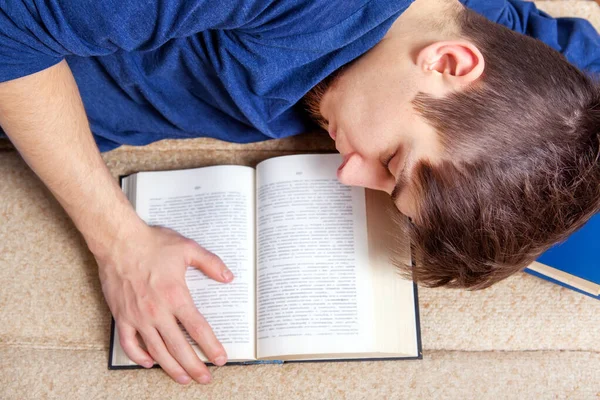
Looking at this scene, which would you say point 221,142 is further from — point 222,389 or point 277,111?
point 222,389

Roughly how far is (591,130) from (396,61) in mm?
267

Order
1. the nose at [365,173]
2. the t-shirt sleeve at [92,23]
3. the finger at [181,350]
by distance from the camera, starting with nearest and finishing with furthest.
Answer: the t-shirt sleeve at [92,23] → the nose at [365,173] → the finger at [181,350]

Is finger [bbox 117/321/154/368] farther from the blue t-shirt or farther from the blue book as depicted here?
the blue book

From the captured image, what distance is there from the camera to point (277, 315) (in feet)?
3.05

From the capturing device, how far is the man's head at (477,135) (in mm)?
717

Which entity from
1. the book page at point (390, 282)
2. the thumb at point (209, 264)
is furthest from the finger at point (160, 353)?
the book page at point (390, 282)

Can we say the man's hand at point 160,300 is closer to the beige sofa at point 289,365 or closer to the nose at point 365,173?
the beige sofa at point 289,365

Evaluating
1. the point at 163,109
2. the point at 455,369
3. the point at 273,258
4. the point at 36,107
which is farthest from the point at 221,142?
the point at 455,369

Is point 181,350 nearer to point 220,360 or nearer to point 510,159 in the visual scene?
point 220,360

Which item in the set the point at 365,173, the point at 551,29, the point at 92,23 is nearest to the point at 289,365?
the point at 365,173

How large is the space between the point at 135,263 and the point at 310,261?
289 millimetres

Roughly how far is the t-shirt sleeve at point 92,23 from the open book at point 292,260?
0.35 m

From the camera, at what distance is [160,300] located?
935 mm

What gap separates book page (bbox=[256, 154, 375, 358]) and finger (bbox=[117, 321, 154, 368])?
0.19m
